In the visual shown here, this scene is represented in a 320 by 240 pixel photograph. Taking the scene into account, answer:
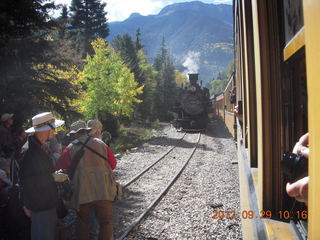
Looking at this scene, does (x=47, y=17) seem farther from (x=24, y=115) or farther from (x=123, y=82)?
(x=123, y=82)

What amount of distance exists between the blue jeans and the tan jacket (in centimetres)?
46

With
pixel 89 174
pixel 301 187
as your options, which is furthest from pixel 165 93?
pixel 301 187

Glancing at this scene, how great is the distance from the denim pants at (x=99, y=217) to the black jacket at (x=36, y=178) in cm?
70

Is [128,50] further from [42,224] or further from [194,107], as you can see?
[42,224]

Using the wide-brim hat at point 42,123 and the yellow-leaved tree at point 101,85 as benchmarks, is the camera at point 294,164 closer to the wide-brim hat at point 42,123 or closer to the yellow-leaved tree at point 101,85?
the wide-brim hat at point 42,123

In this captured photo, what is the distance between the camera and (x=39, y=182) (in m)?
3.09

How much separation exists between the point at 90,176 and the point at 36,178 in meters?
0.75

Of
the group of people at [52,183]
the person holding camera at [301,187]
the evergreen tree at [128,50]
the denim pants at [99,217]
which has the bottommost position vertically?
the denim pants at [99,217]

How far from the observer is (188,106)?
73.2 feet

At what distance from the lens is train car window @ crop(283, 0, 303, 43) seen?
138 cm

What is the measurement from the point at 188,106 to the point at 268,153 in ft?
67.1

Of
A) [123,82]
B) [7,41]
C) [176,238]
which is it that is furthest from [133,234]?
[123,82]

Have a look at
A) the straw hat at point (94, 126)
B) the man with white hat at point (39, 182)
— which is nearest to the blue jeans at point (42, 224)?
the man with white hat at point (39, 182)

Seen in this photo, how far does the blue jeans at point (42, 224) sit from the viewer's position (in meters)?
3.22
